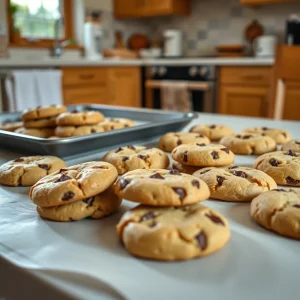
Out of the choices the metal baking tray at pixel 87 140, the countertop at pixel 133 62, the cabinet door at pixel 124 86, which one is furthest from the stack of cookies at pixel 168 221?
the cabinet door at pixel 124 86

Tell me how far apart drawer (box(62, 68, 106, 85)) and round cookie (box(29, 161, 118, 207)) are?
2624mm

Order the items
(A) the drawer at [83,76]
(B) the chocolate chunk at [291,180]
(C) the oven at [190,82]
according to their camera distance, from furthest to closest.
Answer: (C) the oven at [190,82]
(A) the drawer at [83,76]
(B) the chocolate chunk at [291,180]

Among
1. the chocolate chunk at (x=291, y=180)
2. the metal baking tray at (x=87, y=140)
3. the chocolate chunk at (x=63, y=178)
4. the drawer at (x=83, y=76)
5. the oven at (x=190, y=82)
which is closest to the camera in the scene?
the chocolate chunk at (x=63, y=178)

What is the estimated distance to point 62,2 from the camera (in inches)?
151

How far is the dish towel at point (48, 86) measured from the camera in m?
2.89

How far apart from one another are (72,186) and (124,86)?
3197 millimetres

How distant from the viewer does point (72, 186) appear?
58 centimetres

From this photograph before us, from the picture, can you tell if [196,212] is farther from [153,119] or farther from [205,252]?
[153,119]

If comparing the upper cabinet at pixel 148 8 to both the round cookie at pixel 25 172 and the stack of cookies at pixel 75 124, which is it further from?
the round cookie at pixel 25 172

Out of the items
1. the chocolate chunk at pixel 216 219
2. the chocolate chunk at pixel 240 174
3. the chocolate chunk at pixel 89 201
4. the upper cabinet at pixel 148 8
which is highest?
the upper cabinet at pixel 148 8

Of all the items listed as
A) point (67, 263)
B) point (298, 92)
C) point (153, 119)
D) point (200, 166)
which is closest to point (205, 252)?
point (67, 263)

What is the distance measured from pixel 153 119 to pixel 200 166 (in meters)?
0.70

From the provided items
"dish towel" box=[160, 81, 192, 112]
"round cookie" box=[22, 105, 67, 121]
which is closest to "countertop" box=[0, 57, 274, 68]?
"dish towel" box=[160, 81, 192, 112]

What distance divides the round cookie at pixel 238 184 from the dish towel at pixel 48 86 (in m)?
2.43
